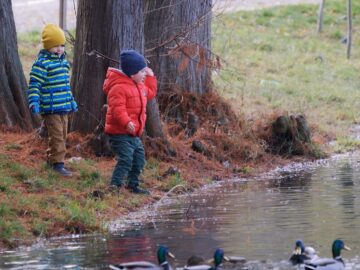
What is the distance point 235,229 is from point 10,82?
4.82m

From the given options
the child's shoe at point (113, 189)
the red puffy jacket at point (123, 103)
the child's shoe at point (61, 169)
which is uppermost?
the red puffy jacket at point (123, 103)

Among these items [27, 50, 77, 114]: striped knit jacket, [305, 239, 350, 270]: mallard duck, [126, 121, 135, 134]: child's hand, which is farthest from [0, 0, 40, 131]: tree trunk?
[305, 239, 350, 270]: mallard duck

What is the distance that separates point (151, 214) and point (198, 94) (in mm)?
5531

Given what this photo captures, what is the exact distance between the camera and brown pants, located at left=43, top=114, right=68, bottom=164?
42.5 feet

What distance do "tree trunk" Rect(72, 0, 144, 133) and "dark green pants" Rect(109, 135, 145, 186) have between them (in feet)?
5.17

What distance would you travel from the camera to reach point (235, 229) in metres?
11.0

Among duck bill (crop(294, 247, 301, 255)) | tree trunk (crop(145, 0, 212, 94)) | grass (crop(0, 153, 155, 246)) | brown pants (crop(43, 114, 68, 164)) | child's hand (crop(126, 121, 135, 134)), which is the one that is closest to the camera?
duck bill (crop(294, 247, 301, 255))

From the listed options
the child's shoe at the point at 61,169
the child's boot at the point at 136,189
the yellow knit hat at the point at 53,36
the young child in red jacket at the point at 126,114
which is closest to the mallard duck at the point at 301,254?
the young child in red jacket at the point at 126,114

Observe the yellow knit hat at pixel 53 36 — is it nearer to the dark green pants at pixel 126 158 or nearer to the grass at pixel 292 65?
the dark green pants at pixel 126 158

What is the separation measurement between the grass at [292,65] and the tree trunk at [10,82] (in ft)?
18.4

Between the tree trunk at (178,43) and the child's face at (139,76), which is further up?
the tree trunk at (178,43)

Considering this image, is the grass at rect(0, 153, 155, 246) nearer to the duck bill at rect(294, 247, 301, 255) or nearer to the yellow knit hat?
the yellow knit hat

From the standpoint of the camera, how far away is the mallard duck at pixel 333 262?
28.2 ft

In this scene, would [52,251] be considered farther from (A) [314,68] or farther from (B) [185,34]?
(A) [314,68]
